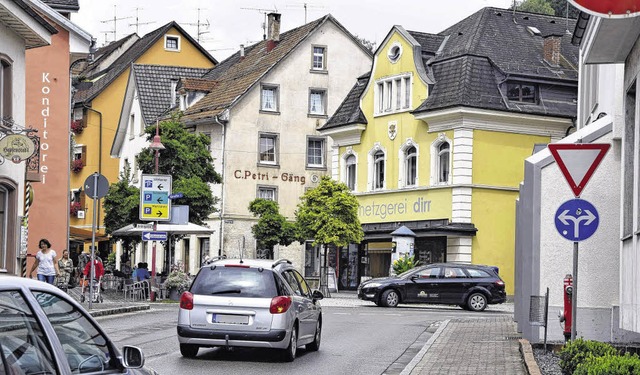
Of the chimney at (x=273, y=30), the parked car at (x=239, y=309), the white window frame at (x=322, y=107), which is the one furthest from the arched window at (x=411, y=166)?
the parked car at (x=239, y=309)

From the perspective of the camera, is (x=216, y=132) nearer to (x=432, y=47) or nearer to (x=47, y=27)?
(x=432, y=47)

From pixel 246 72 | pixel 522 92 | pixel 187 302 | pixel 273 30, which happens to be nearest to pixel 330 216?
pixel 522 92

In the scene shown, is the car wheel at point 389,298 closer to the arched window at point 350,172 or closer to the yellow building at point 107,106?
the arched window at point 350,172

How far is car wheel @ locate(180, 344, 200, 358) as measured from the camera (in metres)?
18.5

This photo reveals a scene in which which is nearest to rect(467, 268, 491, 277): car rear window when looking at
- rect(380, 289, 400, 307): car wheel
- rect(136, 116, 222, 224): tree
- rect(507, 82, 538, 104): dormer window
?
rect(380, 289, 400, 307): car wheel

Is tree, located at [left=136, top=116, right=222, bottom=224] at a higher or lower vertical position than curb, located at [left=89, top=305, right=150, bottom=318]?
higher

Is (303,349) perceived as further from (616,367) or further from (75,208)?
(75,208)

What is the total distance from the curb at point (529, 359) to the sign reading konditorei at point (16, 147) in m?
13.4

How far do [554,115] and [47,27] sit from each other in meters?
26.5

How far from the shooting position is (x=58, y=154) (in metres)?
42.1

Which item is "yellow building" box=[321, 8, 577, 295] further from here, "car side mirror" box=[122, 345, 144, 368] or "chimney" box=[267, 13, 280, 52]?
"car side mirror" box=[122, 345, 144, 368]

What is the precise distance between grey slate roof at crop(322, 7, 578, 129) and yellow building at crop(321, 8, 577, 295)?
6 cm

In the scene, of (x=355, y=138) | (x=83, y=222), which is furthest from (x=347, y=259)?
(x=83, y=222)

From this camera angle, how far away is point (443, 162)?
5391 cm
